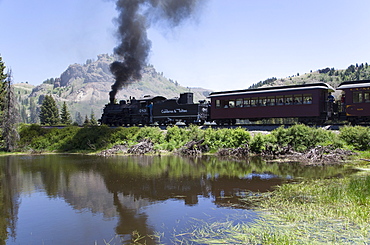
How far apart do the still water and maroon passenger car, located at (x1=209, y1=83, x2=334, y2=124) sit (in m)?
10.9

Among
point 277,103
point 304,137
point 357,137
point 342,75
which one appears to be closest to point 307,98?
point 277,103

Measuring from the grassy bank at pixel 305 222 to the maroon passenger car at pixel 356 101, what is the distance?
17229 mm

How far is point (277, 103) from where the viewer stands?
28797 mm

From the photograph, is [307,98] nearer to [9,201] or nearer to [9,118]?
[9,201]

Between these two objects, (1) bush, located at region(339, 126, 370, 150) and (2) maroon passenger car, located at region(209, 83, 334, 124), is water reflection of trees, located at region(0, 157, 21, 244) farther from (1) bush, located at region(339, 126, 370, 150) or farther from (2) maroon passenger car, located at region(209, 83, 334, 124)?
(2) maroon passenger car, located at region(209, 83, 334, 124)

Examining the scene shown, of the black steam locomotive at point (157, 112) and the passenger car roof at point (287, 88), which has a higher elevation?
the passenger car roof at point (287, 88)

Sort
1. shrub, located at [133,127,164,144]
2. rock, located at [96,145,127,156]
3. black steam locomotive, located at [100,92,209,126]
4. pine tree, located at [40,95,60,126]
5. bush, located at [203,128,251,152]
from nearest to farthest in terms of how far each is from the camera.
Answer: bush, located at [203,128,251,152], rock, located at [96,145,127,156], shrub, located at [133,127,164,144], black steam locomotive, located at [100,92,209,126], pine tree, located at [40,95,60,126]

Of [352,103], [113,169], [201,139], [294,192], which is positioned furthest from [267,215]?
[352,103]

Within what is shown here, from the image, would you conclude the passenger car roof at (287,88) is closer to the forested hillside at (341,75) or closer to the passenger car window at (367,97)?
the passenger car window at (367,97)

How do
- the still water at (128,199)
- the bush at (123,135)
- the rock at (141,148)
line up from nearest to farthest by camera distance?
the still water at (128,199) → the rock at (141,148) → the bush at (123,135)

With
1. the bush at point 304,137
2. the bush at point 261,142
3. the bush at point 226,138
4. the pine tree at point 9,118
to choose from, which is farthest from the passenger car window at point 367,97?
the pine tree at point 9,118

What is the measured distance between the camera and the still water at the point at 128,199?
7.66 m

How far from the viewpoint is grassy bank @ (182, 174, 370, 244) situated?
6.47m

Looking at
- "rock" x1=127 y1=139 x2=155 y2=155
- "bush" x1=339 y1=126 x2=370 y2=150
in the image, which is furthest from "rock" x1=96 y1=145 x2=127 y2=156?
"bush" x1=339 y1=126 x2=370 y2=150
